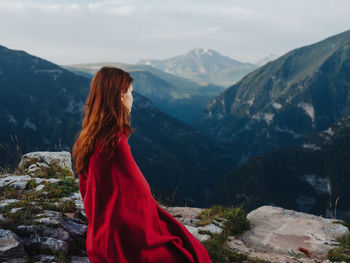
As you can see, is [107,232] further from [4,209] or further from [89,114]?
[4,209]

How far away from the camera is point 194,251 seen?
14.9ft

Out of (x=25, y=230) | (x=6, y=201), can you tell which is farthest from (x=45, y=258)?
(x=6, y=201)

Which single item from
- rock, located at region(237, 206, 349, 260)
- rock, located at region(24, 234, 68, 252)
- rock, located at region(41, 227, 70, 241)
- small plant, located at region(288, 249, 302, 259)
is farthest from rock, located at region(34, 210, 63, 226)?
small plant, located at region(288, 249, 302, 259)

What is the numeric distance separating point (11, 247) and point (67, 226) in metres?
1.49

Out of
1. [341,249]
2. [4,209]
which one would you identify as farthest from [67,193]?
[341,249]

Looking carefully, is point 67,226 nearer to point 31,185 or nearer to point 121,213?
point 31,185

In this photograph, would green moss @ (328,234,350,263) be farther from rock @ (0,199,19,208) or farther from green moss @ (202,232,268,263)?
rock @ (0,199,19,208)

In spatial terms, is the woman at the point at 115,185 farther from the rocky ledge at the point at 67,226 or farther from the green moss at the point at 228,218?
the green moss at the point at 228,218

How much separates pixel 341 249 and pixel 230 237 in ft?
10.5

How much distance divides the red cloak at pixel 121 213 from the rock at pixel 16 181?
587 cm

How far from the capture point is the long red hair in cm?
411

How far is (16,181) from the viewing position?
370 inches

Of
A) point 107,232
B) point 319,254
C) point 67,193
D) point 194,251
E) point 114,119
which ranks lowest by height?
point 319,254

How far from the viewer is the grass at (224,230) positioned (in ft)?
25.1
